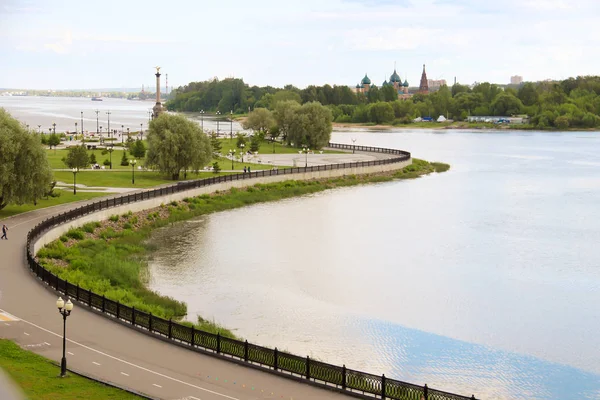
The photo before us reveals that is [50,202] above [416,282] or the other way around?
above

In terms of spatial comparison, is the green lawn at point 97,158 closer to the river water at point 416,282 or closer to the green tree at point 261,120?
the river water at point 416,282

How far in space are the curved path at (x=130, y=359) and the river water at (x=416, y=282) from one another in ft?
17.1

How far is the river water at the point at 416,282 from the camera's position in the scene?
27.4 m

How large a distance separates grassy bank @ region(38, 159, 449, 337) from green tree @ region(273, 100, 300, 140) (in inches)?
1419

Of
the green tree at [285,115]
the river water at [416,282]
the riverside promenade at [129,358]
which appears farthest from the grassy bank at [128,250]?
the green tree at [285,115]

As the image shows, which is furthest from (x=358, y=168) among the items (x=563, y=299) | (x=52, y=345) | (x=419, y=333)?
(x=52, y=345)

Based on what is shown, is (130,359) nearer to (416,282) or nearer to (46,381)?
(46,381)

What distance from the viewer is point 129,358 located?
23203 millimetres

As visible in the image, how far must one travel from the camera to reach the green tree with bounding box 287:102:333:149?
101000 millimetres

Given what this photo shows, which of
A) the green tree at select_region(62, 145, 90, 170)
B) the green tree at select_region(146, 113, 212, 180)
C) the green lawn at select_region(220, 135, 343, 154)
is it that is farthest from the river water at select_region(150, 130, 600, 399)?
the green lawn at select_region(220, 135, 343, 154)

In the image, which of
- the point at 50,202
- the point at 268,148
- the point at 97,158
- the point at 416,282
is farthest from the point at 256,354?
the point at 268,148

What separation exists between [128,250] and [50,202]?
369 inches

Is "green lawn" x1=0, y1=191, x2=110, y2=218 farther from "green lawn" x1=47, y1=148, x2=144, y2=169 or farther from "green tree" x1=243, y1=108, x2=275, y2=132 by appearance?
"green tree" x1=243, y1=108, x2=275, y2=132

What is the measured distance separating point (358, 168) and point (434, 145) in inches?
2448
